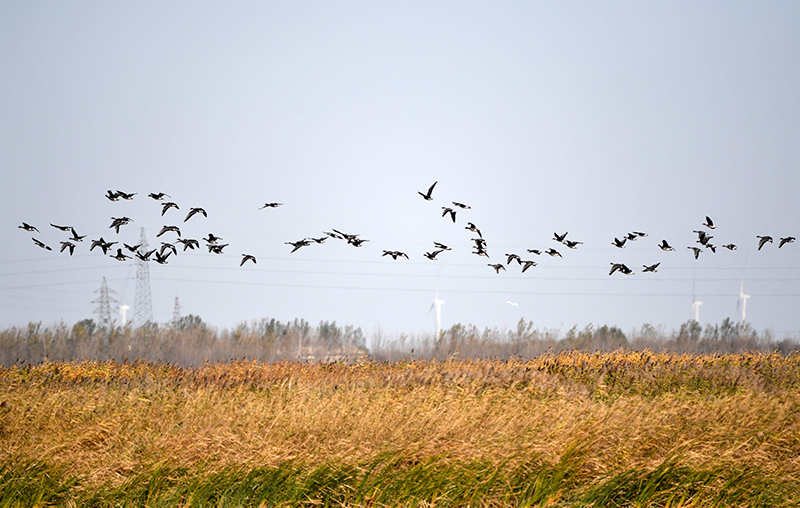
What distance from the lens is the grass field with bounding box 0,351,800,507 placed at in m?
8.62

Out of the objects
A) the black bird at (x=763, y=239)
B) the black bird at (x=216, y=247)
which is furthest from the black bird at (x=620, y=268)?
the black bird at (x=216, y=247)

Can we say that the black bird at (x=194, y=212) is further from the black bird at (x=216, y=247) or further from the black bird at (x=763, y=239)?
the black bird at (x=763, y=239)

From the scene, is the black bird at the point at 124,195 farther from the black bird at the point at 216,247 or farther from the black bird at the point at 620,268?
the black bird at the point at 620,268

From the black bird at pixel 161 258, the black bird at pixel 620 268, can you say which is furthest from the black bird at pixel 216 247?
the black bird at pixel 620 268

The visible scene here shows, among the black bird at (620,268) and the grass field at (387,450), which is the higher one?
the black bird at (620,268)

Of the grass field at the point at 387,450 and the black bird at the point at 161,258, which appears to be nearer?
the grass field at the point at 387,450

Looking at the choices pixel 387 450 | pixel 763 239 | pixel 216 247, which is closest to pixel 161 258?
pixel 216 247

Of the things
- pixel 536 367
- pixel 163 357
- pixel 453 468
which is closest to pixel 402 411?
pixel 453 468

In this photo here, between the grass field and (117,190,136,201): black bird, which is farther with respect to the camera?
(117,190,136,201): black bird

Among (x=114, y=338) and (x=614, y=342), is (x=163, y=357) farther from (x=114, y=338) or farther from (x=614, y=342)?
(x=614, y=342)

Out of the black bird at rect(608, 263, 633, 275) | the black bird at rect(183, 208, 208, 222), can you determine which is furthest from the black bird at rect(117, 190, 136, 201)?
the black bird at rect(608, 263, 633, 275)

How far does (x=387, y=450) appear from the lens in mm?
9430

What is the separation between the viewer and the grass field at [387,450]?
862 centimetres

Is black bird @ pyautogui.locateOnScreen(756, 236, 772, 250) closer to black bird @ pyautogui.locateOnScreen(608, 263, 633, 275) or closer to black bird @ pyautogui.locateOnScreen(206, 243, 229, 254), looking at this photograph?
black bird @ pyautogui.locateOnScreen(608, 263, 633, 275)
